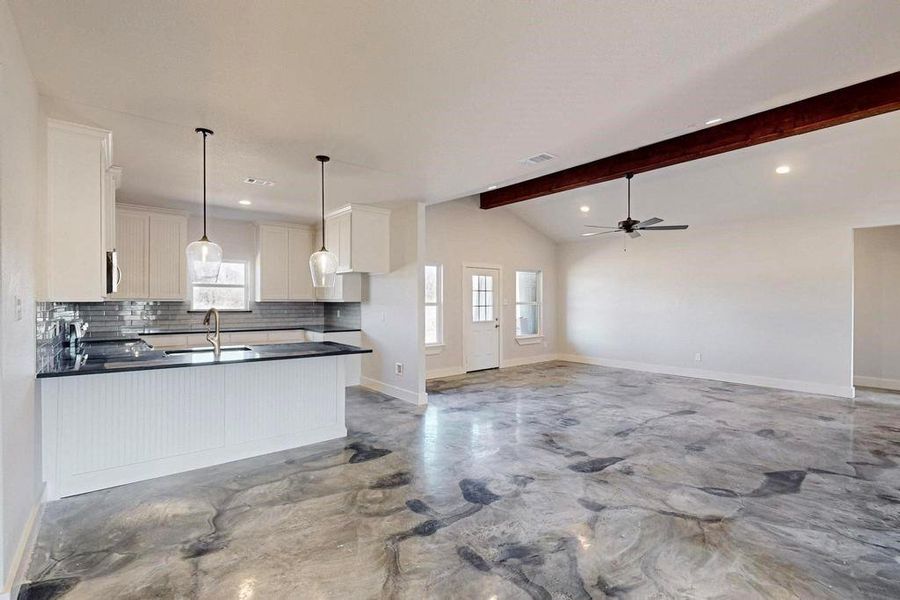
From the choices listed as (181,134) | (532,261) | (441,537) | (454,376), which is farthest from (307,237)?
(441,537)

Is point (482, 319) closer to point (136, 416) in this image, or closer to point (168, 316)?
point (168, 316)

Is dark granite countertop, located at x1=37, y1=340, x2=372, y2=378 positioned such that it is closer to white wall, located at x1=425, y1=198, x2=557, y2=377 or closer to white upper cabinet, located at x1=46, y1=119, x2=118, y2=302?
white upper cabinet, located at x1=46, y1=119, x2=118, y2=302

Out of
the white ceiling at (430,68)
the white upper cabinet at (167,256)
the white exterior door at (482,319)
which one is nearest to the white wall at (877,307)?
the white exterior door at (482,319)

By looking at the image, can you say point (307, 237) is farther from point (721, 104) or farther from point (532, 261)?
point (721, 104)

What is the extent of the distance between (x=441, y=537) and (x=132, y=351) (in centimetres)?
341

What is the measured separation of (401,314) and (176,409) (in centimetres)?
301

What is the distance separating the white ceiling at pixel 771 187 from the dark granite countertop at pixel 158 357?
193 inches

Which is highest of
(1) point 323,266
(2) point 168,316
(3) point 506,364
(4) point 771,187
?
(4) point 771,187

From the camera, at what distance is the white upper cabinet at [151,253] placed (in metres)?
5.71

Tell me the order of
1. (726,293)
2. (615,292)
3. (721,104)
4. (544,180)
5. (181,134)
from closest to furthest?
1. (721,104)
2. (181,134)
3. (544,180)
4. (726,293)
5. (615,292)

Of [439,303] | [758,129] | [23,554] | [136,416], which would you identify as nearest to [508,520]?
[23,554]

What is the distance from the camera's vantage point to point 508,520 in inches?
106

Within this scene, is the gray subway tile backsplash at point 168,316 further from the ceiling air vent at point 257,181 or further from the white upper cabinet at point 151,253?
the ceiling air vent at point 257,181

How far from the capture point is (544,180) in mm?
6445
